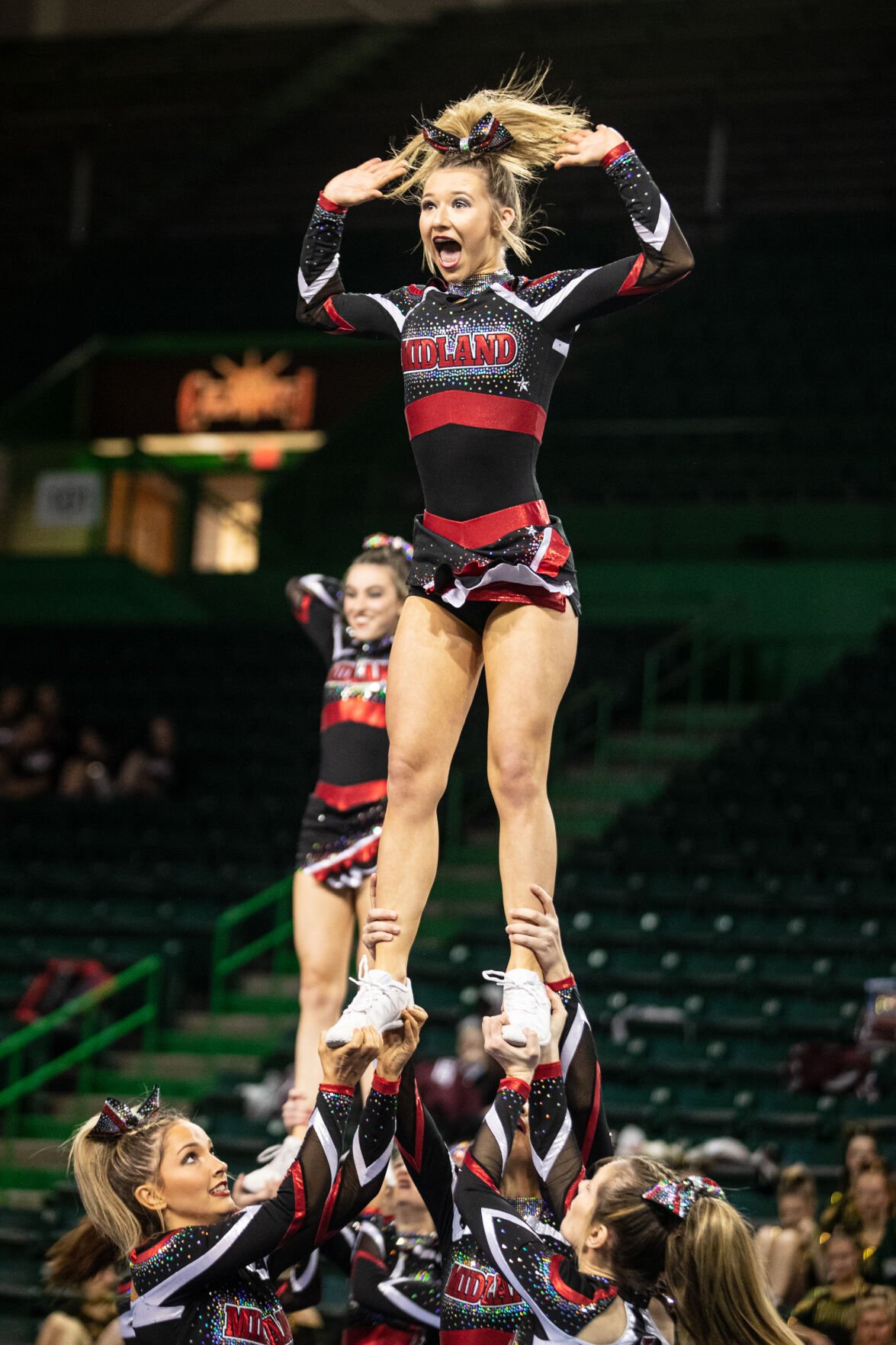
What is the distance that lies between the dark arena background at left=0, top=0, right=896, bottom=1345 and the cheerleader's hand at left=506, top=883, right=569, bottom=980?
2234 millimetres

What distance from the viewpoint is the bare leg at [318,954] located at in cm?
429

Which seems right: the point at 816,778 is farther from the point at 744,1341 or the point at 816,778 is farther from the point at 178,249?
the point at 178,249

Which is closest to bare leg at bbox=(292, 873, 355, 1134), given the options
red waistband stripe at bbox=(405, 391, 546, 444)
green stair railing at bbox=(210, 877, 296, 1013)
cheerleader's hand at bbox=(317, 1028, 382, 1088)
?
cheerleader's hand at bbox=(317, 1028, 382, 1088)

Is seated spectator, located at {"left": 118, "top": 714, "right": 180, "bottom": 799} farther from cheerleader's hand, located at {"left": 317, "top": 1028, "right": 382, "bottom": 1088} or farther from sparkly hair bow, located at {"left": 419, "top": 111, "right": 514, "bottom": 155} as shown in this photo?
cheerleader's hand, located at {"left": 317, "top": 1028, "right": 382, "bottom": 1088}

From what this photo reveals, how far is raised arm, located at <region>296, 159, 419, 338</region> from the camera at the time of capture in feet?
11.2

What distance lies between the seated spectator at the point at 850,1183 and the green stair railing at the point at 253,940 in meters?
4.04

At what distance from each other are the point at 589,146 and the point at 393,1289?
2.29m

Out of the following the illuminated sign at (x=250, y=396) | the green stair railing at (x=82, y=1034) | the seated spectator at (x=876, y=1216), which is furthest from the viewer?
the illuminated sign at (x=250, y=396)

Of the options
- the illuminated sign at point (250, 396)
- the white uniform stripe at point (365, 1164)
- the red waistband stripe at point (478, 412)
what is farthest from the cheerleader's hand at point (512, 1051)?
the illuminated sign at point (250, 396)

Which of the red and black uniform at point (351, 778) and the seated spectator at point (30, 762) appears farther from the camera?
the seated spectator at point (30, 762)

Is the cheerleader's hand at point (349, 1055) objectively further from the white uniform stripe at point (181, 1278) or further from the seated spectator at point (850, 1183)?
the seated spectator at point (850, 1183)

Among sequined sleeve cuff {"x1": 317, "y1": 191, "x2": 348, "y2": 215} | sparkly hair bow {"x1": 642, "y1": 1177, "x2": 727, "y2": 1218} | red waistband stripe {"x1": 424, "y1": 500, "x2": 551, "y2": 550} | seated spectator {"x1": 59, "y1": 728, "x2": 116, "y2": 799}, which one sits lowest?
Result: sparkly hair bow {"x1": 642, "y1": 1177, "x2": 727, "y2": 1218}

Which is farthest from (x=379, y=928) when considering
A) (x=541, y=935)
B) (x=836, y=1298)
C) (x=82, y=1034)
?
(x=82, y=1034)

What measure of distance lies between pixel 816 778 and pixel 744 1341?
7212mm
